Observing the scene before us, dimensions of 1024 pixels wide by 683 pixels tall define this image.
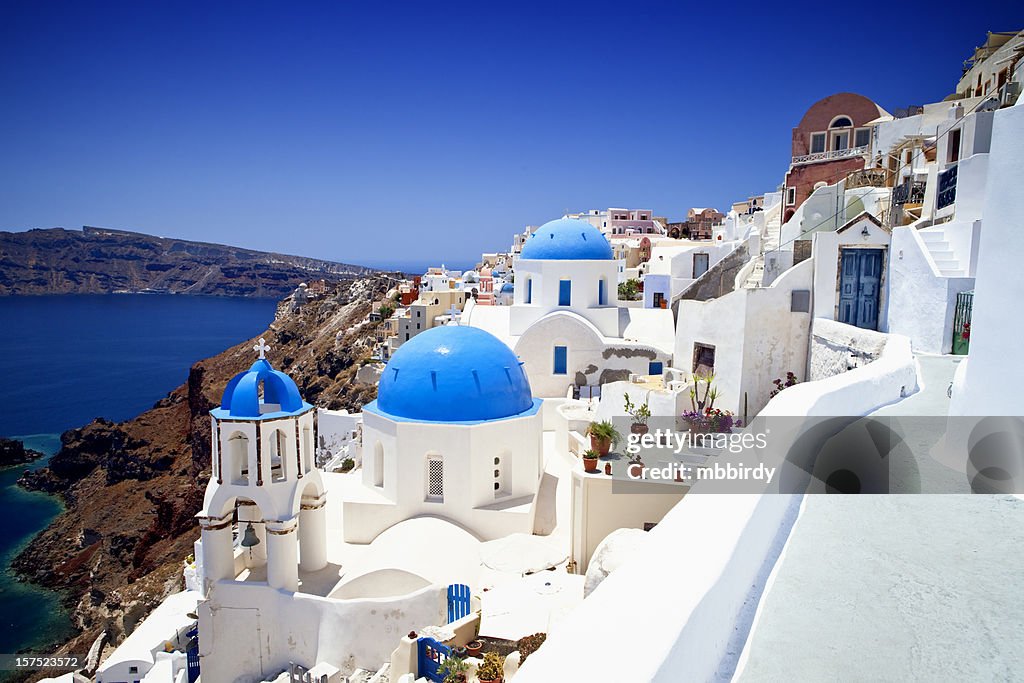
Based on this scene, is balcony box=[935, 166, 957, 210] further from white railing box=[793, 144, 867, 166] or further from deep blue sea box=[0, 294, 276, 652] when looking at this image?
deep blue sea box=[0, 294, 276, 652]

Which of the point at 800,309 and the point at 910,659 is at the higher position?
the point at 800,309

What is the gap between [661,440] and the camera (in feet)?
37.8

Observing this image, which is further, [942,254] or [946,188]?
[946,188]

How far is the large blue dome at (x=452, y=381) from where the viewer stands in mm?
11164

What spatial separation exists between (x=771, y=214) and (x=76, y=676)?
2634 centimetres

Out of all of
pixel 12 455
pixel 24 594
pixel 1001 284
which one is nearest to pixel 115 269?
pixel 12 455

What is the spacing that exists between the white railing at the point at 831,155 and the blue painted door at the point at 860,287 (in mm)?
13067

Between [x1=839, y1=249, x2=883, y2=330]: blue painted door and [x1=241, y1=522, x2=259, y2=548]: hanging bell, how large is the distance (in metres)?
10.7

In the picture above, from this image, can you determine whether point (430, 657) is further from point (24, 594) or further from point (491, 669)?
point (24, 594)

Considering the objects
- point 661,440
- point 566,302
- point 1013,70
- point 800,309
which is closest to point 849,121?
point 1013,70

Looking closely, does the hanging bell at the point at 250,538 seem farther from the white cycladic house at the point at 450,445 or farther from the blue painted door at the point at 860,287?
the blue painted door at the point at 860,287

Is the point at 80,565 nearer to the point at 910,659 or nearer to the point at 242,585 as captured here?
the point at 242,585

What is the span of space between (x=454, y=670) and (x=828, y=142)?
2335cm

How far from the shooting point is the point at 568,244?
742 inches
